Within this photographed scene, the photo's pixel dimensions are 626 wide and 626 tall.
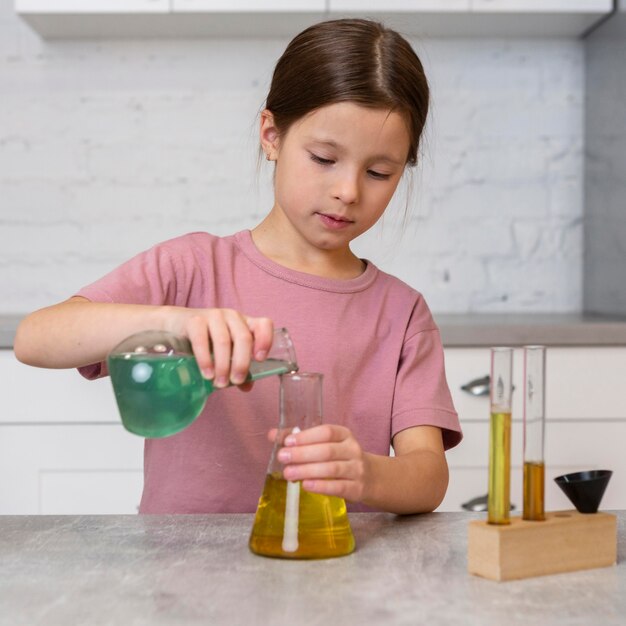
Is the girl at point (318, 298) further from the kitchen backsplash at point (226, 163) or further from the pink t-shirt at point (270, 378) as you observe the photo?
the kitchen backsplash at point (226, 163)

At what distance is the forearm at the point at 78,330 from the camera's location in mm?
938

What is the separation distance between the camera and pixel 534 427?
739mm

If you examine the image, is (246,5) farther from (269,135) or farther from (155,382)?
(155,382)

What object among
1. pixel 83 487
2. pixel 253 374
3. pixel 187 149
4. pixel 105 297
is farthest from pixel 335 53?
pixel 187 149

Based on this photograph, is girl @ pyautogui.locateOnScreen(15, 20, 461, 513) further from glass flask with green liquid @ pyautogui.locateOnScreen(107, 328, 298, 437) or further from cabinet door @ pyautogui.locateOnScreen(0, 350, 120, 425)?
cabinet door @ pyautogui.locateOnScreen(0, 350, 120, 425)

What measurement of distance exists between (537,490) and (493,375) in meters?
0.09

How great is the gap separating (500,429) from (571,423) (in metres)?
1.41

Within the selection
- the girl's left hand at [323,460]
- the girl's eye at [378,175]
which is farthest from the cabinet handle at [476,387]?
the girl's left hand at [323,460]

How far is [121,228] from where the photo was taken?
2.59 metres

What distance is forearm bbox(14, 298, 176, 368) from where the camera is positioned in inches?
36.9

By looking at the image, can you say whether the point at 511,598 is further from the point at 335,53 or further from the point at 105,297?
the point at 335,53

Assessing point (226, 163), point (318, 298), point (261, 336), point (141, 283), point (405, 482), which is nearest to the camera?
point (261, 336)

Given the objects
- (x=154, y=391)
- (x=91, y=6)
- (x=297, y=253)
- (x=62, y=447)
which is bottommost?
(x=62, y=447)

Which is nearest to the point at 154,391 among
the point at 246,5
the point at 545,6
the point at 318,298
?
the point at 318,298
